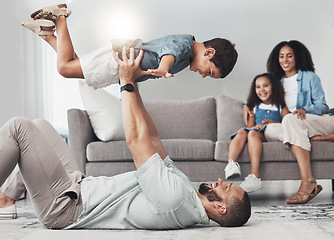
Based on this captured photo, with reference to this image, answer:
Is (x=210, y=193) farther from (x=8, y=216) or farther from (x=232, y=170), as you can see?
(x=232, y=170)

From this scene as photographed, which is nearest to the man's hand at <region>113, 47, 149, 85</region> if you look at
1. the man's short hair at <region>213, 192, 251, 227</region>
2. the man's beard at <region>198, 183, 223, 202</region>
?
the man's beard at <region>198, 183, 223, 202</region>

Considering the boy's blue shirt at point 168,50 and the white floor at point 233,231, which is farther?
the boy's blue shirt at point 168,50

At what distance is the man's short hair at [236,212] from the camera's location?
6.29 ft

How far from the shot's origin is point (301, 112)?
11.7ft

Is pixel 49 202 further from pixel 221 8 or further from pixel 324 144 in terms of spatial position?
pixel 221 8

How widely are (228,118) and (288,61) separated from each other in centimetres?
66

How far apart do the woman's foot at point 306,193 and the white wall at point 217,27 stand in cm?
186

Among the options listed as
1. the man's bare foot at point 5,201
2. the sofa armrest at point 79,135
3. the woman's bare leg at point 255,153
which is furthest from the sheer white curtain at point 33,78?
the man's bare foot at point 5,201

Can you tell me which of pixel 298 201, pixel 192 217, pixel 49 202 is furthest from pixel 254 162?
pixel 49 202

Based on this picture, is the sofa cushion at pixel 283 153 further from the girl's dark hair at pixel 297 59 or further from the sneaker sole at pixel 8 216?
the sneaker sole at pixel 8 216

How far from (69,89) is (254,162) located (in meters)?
2.45

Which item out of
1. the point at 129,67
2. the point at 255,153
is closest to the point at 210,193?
the point at 129,67

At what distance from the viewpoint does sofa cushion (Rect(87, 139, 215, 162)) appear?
3.45 meters

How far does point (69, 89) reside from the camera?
16.7ft
